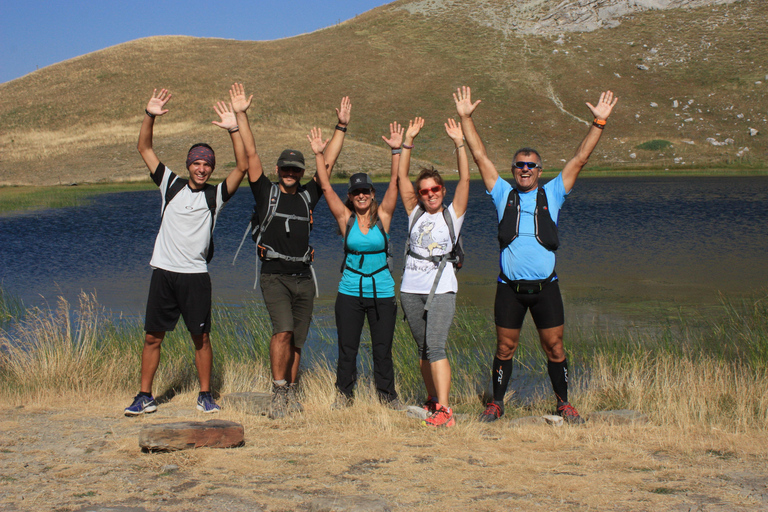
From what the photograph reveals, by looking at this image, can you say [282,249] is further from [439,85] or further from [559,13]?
[559,13]

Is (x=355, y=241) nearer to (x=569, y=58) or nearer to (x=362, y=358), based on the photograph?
(x=362, y=358)

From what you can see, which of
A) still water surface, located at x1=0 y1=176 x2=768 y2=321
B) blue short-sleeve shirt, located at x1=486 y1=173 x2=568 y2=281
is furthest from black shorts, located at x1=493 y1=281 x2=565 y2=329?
still water surface, located at x1=0 y1=176 x2=768 y2=321

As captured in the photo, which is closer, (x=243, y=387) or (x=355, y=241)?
(x=355, y=241)

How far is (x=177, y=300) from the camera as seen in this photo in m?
5.19

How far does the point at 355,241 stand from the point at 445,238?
0.70 m

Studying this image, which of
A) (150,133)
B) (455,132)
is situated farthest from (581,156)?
(150,133)

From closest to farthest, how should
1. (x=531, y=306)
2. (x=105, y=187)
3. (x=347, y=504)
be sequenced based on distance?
(x=347, y=504) < (x=531, y=306) < (x=105, y=187)

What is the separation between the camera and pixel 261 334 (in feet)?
26.9

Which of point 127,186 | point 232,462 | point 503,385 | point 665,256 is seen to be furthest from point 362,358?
point 127,186

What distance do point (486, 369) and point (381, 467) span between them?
364 cm

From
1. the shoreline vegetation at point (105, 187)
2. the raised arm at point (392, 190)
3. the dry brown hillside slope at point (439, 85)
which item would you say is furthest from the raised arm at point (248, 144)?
the dry brown hillside slope at point (439, 85)

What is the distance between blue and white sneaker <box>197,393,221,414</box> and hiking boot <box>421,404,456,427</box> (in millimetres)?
1676

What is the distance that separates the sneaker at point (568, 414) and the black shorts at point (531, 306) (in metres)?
0.66

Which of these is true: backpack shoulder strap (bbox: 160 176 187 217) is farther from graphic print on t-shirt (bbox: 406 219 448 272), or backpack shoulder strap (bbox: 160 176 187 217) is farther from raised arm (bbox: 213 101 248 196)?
graphic print on t-shirt (bbox: 406 219 448 272)
